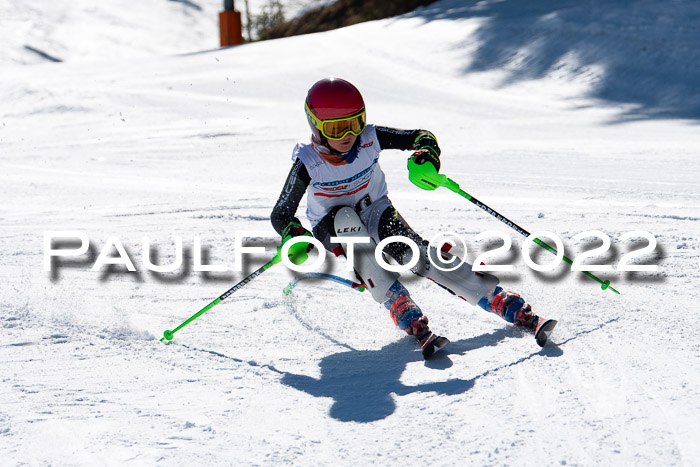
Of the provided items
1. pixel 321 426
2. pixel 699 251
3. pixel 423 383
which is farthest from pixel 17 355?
pixel 699 251

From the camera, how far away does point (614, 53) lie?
11906 millimetres

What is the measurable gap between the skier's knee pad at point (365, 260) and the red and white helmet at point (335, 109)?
1.36 feet

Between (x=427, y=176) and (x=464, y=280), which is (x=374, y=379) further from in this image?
(x=427, y=176)

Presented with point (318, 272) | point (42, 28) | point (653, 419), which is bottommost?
point (42, 28)

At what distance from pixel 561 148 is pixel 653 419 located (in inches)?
228

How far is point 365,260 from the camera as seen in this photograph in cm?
374

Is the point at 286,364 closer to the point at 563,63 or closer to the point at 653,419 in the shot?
the point at 653,419

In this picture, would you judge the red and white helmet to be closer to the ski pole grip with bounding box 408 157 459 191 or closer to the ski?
the ski pole grip with bounding box 408 157 459 191

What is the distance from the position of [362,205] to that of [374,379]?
3.73 ft

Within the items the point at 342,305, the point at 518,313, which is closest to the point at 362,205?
the point at 342,305

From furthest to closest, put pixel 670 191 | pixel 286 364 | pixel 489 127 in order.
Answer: pixel 489 127
pixel 670 191
pixel 286 364

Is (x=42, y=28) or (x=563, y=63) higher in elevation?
(x=563, y=63)

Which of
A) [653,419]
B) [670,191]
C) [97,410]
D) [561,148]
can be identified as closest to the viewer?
[653,419]

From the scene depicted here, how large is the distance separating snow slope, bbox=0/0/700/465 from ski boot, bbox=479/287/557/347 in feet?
0.25
